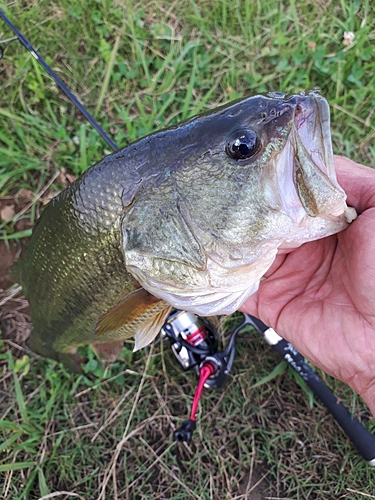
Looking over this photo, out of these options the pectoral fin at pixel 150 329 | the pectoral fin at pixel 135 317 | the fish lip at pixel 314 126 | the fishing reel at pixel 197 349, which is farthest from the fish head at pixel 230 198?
the fishing reel at pixel 197 349

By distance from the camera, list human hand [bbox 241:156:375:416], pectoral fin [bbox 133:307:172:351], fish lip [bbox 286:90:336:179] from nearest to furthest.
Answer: fish lip [bbox 286:90:336:179], human hand [bbox 241:156:375:416], pectoral fin [bbox 133:307:172:351]

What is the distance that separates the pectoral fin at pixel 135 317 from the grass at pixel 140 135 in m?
0.83

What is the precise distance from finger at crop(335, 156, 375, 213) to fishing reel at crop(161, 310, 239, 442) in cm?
108

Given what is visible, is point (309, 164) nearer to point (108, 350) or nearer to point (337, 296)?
point (337, 296)

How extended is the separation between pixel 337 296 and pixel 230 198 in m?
0.76

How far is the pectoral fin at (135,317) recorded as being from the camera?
1.50m


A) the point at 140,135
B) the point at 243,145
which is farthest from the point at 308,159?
the point at 140,135

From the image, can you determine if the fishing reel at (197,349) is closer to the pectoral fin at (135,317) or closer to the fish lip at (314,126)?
the pectoral fin at (135,317)

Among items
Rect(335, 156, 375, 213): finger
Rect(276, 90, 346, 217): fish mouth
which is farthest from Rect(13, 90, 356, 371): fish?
Rect(335, 156, 375, 213): finger

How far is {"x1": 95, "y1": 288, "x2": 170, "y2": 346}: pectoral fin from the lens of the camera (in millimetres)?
1496

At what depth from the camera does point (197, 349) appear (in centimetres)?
226

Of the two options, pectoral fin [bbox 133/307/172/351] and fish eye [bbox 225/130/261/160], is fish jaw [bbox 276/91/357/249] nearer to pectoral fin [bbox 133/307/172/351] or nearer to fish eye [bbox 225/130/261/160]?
fish eye [bbox 225/130/261/160]

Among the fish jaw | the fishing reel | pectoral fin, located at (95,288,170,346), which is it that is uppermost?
the fish jaw

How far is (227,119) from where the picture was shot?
3.98 feet
